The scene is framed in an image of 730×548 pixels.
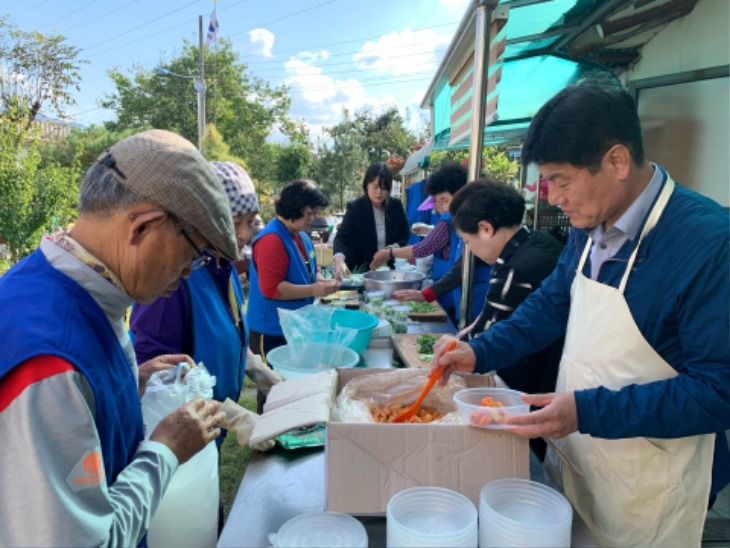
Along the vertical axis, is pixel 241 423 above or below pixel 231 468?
above

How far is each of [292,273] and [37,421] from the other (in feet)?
8.36

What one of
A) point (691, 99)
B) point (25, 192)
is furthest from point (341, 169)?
point (691, 99)

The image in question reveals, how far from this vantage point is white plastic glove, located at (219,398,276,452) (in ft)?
5.16

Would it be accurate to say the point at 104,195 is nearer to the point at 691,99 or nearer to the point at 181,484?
the point at 181,484

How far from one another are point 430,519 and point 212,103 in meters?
31.9

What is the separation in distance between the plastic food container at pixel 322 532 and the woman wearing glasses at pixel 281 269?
85.2 inches

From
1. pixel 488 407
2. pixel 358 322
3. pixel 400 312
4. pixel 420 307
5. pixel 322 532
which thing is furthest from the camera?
pixel 420 307

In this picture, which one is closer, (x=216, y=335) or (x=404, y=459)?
(x=404, y=459)

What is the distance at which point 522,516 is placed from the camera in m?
1.11

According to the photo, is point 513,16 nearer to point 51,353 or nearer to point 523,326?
point 523,326

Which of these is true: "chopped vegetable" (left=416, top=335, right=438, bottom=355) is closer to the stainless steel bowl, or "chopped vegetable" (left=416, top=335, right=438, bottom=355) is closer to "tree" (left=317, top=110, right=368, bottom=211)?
the stainless steel bowl

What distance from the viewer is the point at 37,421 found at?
2.61 feet

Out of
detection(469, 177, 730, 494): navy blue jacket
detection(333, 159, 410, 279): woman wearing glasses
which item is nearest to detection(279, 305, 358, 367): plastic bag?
detection(469, 177, 730, 494): navy blue jacket

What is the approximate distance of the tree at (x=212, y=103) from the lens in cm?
2920
